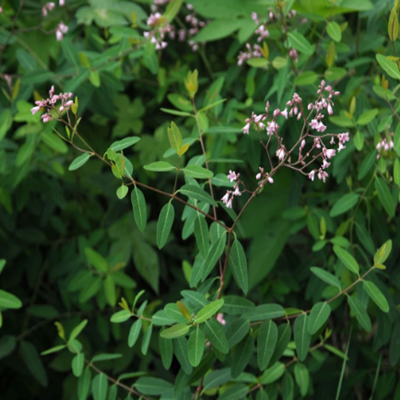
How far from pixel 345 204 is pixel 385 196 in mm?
103

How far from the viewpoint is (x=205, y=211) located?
43.9 inches

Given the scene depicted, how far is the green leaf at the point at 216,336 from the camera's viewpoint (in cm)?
100

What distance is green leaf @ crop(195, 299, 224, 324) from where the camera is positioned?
0.98 m

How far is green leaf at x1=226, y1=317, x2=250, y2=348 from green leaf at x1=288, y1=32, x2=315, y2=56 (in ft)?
2.07

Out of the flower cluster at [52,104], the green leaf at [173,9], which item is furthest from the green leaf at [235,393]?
the green leaf at [173,9]

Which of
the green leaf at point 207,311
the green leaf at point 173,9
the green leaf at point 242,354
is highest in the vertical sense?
the green leaf at point 173,9

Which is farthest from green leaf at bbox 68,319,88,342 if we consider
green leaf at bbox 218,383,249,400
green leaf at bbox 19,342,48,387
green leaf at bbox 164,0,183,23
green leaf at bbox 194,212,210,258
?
green leaf at bbox 164,0,183,23

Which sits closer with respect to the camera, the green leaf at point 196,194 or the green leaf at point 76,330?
the green leaf at point 196,194

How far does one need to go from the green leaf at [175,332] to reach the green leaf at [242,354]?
0.15m

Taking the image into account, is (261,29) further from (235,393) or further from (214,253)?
(235,393)

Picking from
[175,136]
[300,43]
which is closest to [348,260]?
[175,136]

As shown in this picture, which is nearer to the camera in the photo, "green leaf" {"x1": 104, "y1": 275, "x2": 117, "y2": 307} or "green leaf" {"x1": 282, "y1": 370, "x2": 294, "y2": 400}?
"green leaf" {"x1": 282, "y1": 370, "x2": 294, "y2": 400}

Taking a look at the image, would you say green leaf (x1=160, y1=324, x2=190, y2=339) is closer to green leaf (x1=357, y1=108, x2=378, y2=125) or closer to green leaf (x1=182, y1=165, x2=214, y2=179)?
green leaf (x1=182, y1=165, x2=214, y2=179)

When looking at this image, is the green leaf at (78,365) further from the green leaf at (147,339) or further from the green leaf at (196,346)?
the green leaf at (196,346)
